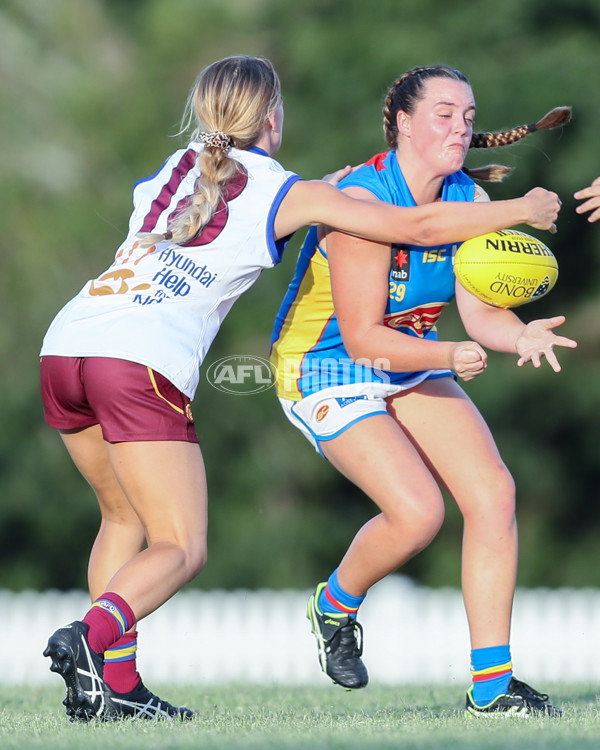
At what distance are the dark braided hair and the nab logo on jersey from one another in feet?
1.74

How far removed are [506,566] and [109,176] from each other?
46.6 feet

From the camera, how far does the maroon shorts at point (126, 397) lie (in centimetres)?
373

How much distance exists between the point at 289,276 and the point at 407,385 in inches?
386

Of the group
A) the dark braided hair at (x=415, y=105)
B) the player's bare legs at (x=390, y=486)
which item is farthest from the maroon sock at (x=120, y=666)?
the dark braided hair at (x=415, y=105)

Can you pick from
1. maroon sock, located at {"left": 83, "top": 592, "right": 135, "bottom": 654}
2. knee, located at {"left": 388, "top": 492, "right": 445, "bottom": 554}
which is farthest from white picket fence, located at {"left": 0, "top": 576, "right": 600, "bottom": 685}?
maroon sock, located at {"left": 83, "top": 592, "right": 135, "bottom": 654}

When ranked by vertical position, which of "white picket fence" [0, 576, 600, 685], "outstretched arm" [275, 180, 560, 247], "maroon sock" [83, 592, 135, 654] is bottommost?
"white picket fence" [0, 576, 600, 685]

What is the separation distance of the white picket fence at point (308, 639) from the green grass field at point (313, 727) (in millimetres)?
4294

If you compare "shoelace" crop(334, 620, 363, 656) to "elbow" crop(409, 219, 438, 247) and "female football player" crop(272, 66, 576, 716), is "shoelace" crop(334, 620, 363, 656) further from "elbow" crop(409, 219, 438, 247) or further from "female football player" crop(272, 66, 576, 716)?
"elbow" crop(409, 219, 438, 247)

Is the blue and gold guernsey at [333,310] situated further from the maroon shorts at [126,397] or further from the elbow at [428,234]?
the maroon shorts at [126,397]

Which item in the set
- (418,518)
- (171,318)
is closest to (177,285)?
(171,318)

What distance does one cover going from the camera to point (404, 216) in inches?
158

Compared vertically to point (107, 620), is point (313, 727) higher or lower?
lower

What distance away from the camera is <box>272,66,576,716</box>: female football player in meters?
4.09

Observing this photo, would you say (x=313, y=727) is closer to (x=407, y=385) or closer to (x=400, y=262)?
(x=407, y=385)
